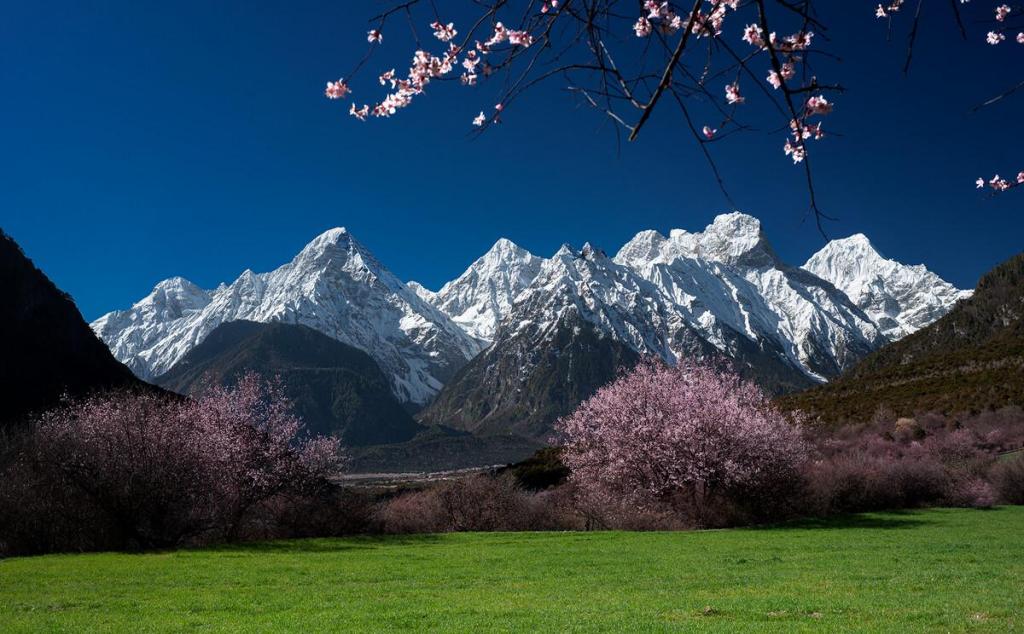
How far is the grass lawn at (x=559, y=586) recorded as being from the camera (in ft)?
35.3

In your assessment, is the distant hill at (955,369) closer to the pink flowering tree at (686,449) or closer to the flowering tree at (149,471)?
the pink flowering tree at (686,449)

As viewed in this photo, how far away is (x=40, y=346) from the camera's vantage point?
261 feet

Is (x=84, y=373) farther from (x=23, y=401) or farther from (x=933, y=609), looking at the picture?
(x=933, y=609)

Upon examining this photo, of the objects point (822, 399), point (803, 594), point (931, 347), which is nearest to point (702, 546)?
point (803, 594)

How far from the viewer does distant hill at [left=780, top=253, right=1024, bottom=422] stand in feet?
194

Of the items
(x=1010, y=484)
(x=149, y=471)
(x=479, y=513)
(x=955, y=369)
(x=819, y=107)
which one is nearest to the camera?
(x=819, y=107)

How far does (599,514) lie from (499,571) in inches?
757

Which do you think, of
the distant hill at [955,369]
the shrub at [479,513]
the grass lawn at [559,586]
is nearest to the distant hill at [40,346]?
the shrub at [479,513]

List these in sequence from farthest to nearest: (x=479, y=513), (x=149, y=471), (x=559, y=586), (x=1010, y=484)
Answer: (x=1010, y=484) < (x=479, y=513) < (x=149, y=471) < (x=559, y=586)

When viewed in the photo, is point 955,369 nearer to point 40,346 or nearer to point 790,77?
point 790,77

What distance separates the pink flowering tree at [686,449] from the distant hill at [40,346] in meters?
58.4

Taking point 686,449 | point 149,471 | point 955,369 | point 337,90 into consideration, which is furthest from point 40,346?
point 955,369

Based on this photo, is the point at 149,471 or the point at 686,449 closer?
the point at 149,471

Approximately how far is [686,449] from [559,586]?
67.7ft
